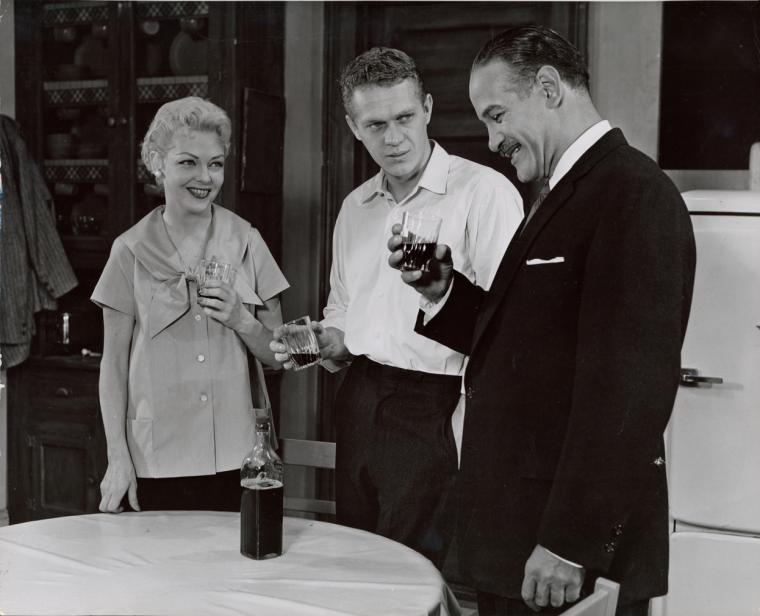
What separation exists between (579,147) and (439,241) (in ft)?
2.70

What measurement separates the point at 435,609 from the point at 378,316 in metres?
1.06

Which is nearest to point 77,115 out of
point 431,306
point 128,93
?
point 128,93

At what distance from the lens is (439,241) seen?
240 centimetres

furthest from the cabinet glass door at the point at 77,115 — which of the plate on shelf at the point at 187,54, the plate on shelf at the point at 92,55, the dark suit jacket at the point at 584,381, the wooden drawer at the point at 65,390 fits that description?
the dark suit jacket at the point at 584,381

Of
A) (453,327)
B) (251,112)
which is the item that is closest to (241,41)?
(251,112)

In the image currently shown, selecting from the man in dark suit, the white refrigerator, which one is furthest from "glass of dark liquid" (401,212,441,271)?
the white refrigerator

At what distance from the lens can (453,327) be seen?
74.5 inches

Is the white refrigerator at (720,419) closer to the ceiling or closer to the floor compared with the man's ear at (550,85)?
closer to the floor

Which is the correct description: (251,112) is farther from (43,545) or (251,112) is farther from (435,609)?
(435,609)

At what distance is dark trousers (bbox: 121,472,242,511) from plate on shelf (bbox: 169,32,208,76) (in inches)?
76.7

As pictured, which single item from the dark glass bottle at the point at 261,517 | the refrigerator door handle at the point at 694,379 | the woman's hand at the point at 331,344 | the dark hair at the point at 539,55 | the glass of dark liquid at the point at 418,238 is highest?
the dark hair at the point at 539,55

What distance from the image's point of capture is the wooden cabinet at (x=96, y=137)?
3572 millimetres

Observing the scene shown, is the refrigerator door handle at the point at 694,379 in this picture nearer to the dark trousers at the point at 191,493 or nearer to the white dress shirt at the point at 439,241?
the white dress shirt at the point at 439,241

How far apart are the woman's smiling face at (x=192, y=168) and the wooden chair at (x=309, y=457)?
0.75m
